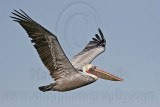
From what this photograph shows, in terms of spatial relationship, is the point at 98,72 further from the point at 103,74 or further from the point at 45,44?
the point at 45,44

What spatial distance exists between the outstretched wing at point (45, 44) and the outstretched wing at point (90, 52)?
7.12ft

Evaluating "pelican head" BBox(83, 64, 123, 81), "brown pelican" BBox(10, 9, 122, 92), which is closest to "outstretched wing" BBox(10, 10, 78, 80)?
"brown pelican" BBox(10, 9, 122, 92)

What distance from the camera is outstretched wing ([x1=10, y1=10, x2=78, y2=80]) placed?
13.8 m

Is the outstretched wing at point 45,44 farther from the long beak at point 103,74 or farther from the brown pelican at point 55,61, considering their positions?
the long beak at point 103,74

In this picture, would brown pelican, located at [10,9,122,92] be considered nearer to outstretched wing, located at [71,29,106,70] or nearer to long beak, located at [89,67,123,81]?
long beak, located at [89,67,123,81]

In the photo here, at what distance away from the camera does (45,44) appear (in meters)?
14.0

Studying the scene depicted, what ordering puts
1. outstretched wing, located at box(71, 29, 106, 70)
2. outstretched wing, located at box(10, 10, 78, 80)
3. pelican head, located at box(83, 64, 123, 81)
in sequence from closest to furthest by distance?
outstretched wing, located at box(10, 10, 78, 80)
pelican head, located at box(83, 64, 123, 81)
outstretched wing, located at box(71, 29, 106, 70)

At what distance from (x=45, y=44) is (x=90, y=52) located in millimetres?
4305

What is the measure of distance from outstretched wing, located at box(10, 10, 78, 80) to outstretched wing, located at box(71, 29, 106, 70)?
217 cm

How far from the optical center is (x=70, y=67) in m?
14.3

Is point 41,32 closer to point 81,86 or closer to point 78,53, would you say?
point 81,86

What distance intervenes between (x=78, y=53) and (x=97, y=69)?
5.87ft

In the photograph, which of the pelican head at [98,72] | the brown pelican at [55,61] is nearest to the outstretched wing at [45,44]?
the brown pelican at [55,61]

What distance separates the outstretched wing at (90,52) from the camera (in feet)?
55.2
